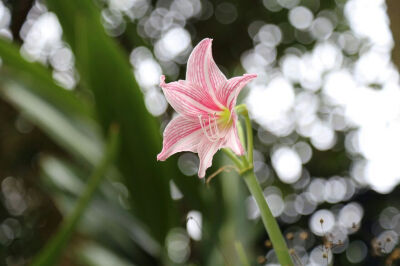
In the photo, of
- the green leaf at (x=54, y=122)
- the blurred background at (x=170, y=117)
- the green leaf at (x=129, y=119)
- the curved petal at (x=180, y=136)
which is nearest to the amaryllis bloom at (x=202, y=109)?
the curved petal at (x=180, y=136)

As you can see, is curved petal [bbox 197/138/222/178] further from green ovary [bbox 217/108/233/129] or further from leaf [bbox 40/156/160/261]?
leaf [bbox 40/156/160/261]

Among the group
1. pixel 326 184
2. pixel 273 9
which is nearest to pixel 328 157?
pixel 326 184

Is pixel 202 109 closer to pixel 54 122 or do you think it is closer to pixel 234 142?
pixel 234 142

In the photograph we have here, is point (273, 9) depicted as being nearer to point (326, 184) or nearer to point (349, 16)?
point (349, 16)

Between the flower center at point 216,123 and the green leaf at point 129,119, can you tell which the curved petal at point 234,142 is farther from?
the green leaf at point 129,119

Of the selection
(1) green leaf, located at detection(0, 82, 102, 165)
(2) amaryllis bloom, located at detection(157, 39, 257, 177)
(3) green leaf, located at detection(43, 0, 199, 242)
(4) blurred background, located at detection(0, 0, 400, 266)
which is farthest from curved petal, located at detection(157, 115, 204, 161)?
(1) green leaf, located at detection(0, 82, 102, 165)

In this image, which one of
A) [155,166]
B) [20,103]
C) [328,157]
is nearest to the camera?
[155,166]

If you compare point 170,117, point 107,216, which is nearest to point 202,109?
point 107,216
